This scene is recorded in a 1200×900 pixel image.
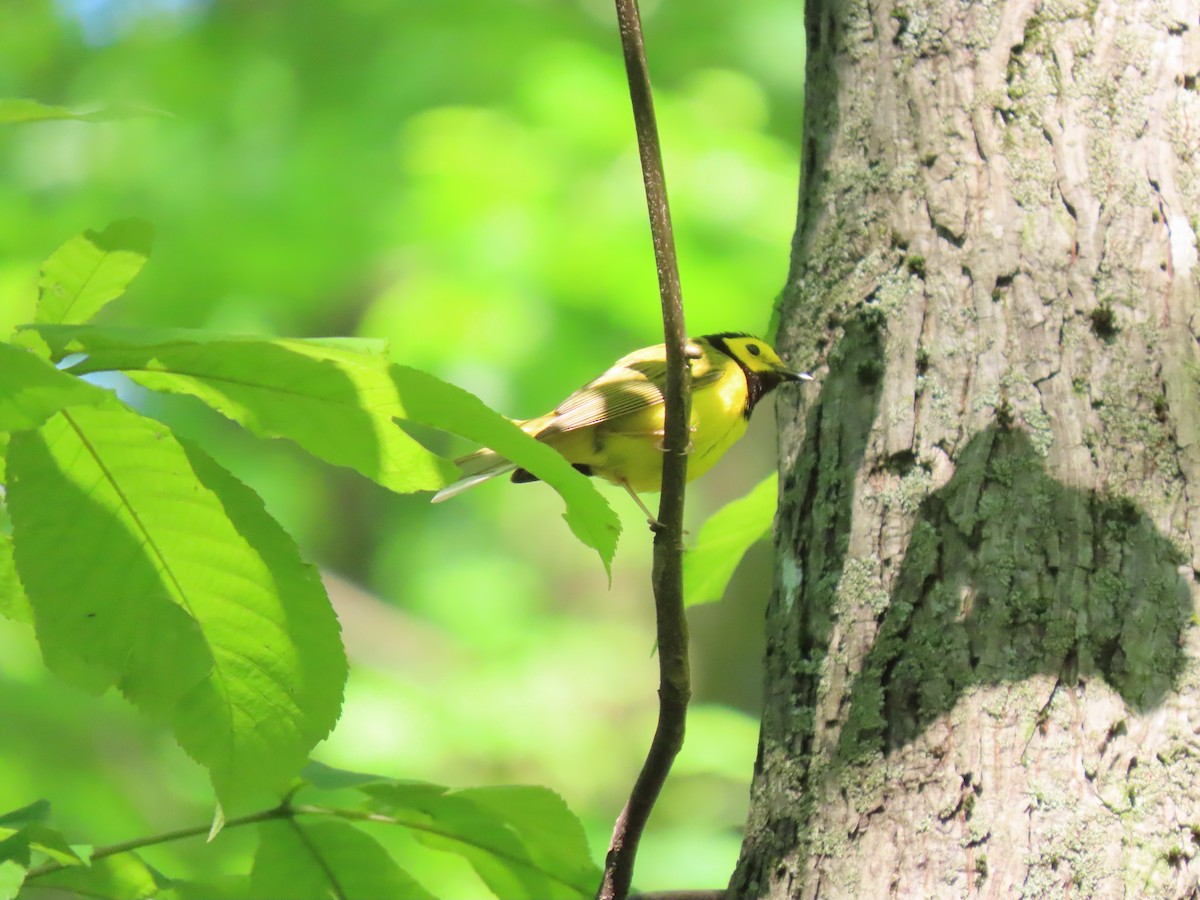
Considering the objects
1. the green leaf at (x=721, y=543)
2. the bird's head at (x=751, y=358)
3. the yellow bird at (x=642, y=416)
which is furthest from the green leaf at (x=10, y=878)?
the bird's head at (x=751, y=358)

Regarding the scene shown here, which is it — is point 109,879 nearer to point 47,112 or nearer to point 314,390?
point 314,390

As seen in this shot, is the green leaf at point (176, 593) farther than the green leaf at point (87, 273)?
No

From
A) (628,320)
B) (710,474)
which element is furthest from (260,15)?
(710,474)

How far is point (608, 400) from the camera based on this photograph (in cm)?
340

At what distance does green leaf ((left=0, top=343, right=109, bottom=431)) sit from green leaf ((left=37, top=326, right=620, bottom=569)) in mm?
106

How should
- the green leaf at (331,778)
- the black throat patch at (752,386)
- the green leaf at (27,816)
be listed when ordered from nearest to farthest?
the green leaf at (27,816), the green leaf at (331,778), the black throat patch at (752,386)

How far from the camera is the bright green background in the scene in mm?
5656

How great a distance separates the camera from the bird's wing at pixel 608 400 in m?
3.40

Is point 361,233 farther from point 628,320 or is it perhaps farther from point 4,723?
point 4,723

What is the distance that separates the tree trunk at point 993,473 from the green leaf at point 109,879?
89cm

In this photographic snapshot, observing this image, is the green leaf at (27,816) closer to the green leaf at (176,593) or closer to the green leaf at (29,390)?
the green leaf at (176,593)

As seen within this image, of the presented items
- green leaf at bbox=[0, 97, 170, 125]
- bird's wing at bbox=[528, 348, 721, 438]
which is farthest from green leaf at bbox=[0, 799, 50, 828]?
bird's wing at bbox=[528, 348, 721, 438]

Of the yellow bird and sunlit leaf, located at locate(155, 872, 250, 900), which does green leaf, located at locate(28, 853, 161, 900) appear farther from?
the yellow bird

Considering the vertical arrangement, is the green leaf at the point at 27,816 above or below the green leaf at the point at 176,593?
below
